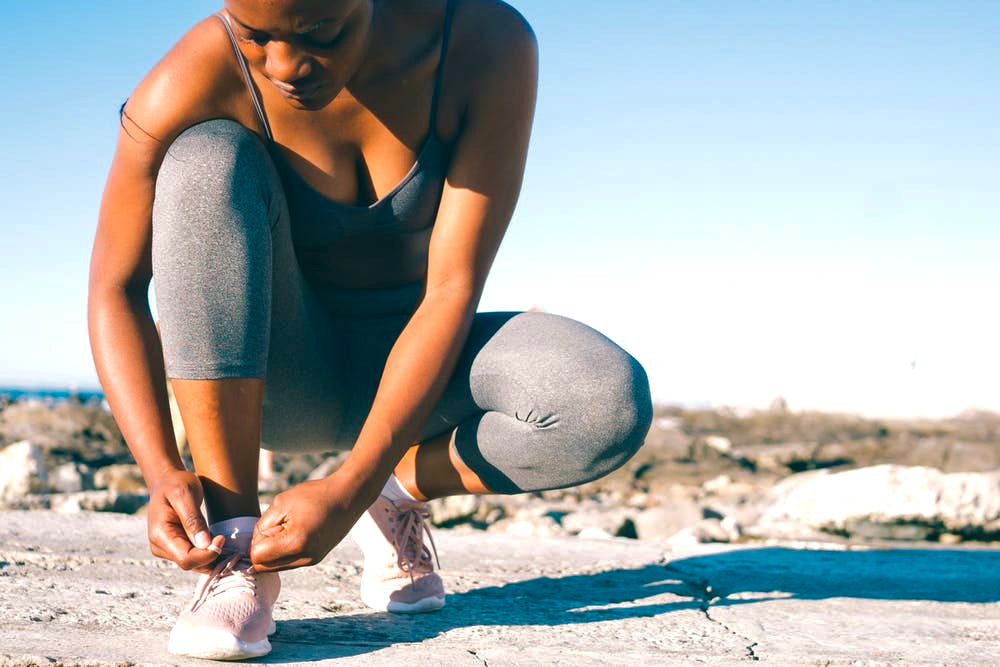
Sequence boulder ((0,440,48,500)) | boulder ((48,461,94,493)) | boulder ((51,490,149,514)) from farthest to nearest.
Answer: boulder ((48,461,94,493)) < boulder ((0,440,48,500)) < boulder ((51,490,149,514))

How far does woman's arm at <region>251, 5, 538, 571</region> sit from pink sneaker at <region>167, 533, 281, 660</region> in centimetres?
17

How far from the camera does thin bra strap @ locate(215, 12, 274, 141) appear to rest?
1.53m

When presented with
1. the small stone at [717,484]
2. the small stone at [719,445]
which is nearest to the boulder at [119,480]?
the small stone at [717,484]

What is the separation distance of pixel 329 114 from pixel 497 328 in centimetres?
49

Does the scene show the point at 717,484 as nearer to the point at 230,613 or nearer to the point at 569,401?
the point at 569,401

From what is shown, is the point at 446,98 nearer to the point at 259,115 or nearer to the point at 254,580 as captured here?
the point at 259,115

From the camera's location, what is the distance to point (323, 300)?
1890 mm

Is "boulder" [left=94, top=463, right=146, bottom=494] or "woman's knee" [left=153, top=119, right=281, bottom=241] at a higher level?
"woman's knee" [left=153, top=119, right=281, bottom=241]

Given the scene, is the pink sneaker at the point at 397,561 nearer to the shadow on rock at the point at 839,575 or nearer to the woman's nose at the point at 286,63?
the shadow on rock at the point at 839,575

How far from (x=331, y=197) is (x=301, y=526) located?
613mm

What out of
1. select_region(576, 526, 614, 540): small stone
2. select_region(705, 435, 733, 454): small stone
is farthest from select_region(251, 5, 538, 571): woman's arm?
select_region(705, 435, 733, 454): small stone

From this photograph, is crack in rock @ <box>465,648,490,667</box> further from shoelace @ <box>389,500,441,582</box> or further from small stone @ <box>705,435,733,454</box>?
small stone @ <box>705,435,733,454</box>

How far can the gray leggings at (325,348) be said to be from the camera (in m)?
1.47

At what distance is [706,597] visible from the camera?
220cm
